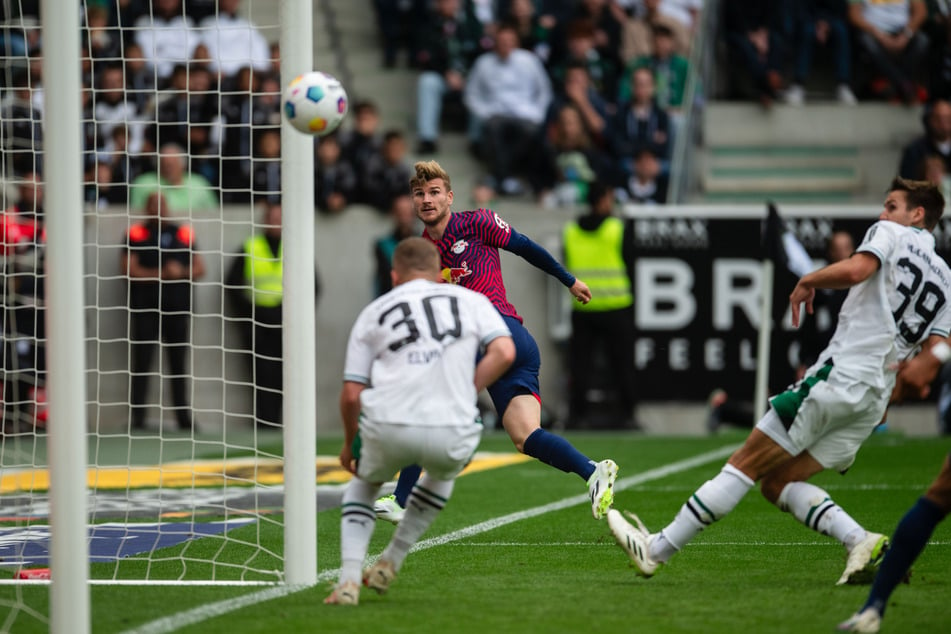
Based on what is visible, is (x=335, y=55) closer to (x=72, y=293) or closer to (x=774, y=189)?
(x=774, y=189)

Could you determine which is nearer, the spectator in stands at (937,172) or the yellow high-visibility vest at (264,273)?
the yellow high-visibility vest at (264,273)

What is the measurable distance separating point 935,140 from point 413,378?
1372 centimetres

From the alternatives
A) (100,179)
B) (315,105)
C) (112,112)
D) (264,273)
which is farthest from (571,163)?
(315,105)

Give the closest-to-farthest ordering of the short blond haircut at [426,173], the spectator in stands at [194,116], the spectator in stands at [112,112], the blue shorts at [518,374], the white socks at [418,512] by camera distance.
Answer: the white socks at [418,512] → the short blond haircut at [426,173] → the blue shorts at [518,374] → the spectator in stands at [194,116] → the spectator in stands at [112,112]

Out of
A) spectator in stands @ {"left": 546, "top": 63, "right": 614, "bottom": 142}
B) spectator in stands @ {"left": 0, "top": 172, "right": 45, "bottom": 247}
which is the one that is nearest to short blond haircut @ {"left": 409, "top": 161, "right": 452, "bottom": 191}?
spectator in stands @ {"left": 0, "top": 172, "right": 45, "bottom": 247}

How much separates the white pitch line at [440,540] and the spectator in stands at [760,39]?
6789mm

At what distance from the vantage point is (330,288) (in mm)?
17688

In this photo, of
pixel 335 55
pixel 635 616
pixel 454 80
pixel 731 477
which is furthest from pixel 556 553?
pixel 335 55

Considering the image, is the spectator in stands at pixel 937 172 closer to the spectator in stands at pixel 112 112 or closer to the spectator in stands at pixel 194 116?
the spectator in stands at pixel 194 116

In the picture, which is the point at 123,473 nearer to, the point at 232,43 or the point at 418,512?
the point at 232,43

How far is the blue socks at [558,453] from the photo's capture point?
8.12 m

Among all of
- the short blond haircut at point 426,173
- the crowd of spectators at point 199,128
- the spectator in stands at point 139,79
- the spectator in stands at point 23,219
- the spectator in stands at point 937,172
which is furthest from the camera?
the spectator in stands at point 937,172

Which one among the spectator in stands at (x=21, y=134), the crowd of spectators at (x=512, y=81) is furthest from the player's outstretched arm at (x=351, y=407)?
the crowd of spectators at (x=512, y=81)

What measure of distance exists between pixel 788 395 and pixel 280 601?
8.19 ft
